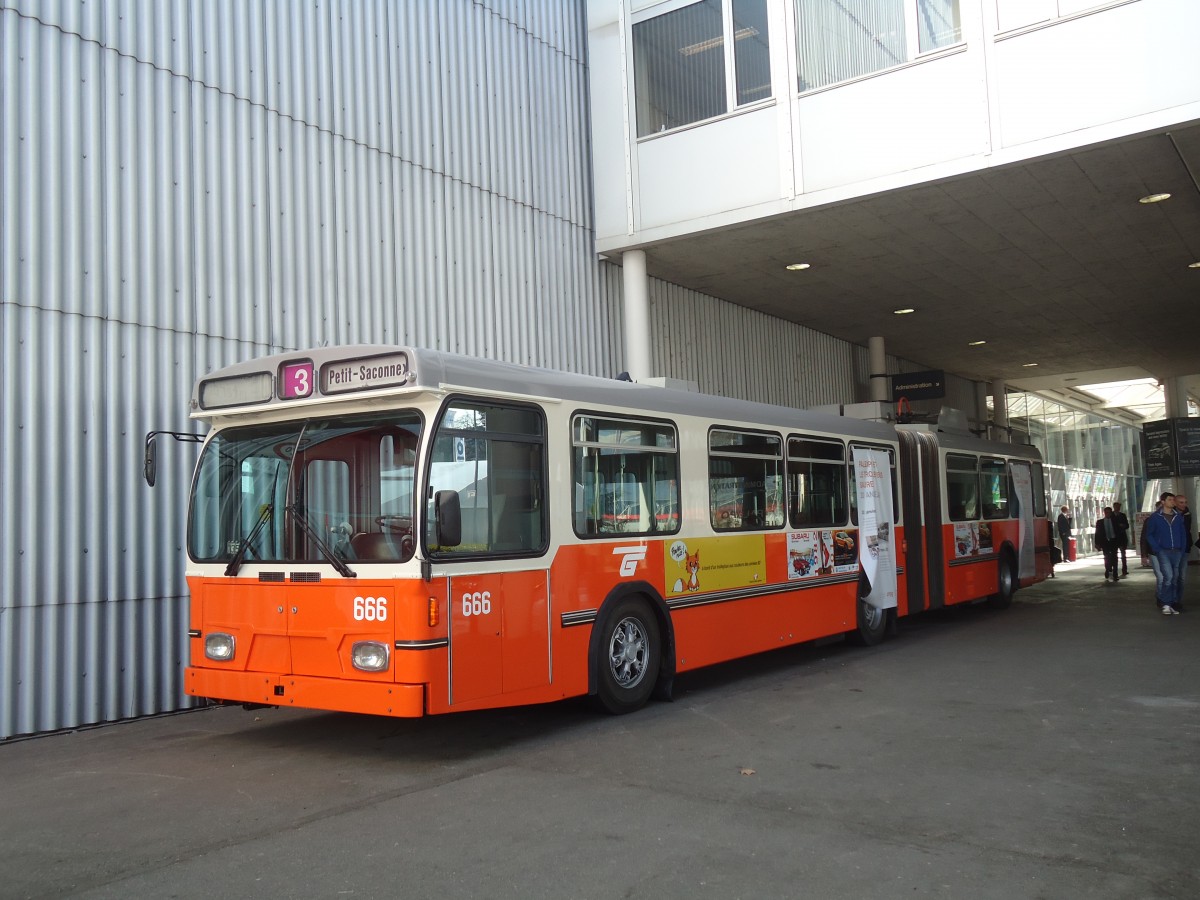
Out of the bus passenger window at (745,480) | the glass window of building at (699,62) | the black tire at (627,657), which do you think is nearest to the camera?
the black tire at (627,657)

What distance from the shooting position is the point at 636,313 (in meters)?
14.8

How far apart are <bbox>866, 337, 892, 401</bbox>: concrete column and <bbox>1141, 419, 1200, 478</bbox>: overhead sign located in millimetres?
7929

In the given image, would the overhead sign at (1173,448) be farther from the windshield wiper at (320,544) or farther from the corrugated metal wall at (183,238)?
the windshield wiper at (320,544)

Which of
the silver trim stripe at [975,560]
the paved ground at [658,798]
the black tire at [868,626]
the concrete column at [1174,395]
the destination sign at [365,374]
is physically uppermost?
the concrete column at [1174,395]

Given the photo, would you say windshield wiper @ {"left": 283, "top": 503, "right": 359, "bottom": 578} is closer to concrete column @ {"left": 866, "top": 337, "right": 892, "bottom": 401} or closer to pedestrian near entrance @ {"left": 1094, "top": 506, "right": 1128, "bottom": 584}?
concrete column @ {"left": 866, "top": 337, "right": 892, "bottom": 401}

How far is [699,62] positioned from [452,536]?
10.0 meters

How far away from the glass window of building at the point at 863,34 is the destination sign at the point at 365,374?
8.68m

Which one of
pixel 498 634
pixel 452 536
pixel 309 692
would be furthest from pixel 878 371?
pixel 309 692

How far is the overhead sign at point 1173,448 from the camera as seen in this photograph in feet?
82.0

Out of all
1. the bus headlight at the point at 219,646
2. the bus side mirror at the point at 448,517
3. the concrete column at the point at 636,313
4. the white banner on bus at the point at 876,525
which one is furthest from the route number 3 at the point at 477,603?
the concrete column at the point at 636,313

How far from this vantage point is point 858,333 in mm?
22172

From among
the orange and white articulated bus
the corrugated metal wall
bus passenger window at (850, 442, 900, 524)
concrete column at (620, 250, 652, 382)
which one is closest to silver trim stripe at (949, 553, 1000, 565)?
bus passenger window at (850, 442, 900, 524)

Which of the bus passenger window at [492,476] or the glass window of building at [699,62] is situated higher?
the glass window of building at [699,62]

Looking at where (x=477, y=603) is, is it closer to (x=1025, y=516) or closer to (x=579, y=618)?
(x=579, y=618)
